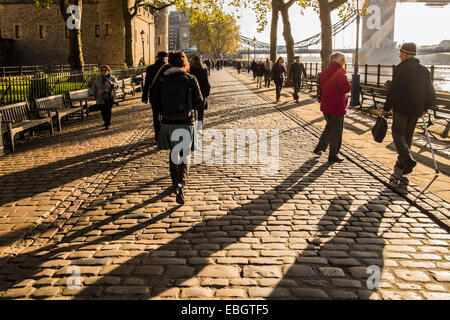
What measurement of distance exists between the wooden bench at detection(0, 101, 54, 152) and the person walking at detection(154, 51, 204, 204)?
459 centimetres

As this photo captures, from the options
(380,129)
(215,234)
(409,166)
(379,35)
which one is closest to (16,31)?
(380,129)

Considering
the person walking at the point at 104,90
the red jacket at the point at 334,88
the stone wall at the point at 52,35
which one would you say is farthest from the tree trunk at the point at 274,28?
the red jacket at the point at 334,88

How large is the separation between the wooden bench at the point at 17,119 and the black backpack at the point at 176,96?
4.70 m

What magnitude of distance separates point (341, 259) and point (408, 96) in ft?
12.7

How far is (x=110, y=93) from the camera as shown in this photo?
1155 centimetres

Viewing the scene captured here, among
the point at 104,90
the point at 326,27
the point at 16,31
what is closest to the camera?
the point at 104,90

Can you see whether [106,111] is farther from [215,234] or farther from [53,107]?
[215,234]

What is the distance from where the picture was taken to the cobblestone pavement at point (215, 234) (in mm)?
3584

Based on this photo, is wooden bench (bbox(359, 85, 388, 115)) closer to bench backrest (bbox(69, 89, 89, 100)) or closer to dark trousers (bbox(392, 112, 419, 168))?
dark trousers (bbox(392, 112, 419, 168))

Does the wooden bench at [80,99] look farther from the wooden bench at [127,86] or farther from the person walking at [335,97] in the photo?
the person walking at [335,97]

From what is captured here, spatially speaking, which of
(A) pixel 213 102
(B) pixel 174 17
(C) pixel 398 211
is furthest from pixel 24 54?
(B) pixel 174 17

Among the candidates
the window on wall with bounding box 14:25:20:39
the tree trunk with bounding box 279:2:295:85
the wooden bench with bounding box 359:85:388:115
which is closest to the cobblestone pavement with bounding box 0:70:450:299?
the wooden bench with bounding box 359:85:388:115

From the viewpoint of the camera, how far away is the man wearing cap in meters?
6.95

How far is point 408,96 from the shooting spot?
6.97 metres
